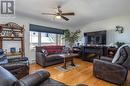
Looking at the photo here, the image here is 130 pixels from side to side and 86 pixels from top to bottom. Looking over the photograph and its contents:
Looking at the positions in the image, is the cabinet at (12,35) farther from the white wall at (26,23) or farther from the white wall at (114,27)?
the white wall at (114,27)

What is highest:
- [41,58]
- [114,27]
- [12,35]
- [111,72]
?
[114,27]

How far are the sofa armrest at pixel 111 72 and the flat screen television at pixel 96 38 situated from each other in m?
2.45

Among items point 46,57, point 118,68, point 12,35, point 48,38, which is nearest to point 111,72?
point 118,68

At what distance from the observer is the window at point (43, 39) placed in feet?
16.5

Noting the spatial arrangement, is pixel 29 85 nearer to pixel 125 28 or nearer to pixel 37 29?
pixel 37 29

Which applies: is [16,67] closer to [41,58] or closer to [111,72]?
[41,58]

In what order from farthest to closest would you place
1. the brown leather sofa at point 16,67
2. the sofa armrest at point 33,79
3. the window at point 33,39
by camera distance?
1. the window at point 33,39
2. the brown leather sofa at point 16,67
3. the sofa armrest at point 33,79

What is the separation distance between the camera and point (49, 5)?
3.61m

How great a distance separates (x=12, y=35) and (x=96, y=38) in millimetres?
3942

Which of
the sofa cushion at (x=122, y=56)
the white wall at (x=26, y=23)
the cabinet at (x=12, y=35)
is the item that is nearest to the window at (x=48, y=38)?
the white wall at (x=26, y=23)

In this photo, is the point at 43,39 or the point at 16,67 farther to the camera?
the point at 43,39

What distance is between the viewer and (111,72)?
8.95ft

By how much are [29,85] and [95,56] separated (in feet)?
14.4

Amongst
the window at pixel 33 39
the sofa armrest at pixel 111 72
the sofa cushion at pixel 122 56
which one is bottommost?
the sofa armrest at pixel 111 72
